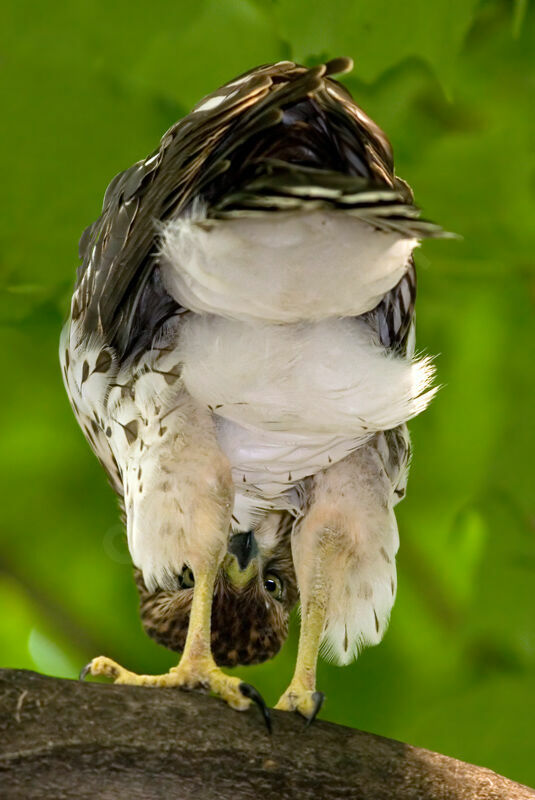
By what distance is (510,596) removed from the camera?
343cm

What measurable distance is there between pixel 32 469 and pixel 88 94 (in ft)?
4.01

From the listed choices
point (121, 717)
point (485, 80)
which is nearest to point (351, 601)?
point (121, 717)

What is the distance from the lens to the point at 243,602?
2.24 meters

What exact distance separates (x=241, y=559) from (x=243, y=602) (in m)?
0.10

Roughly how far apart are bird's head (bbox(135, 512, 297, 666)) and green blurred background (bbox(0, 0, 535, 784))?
44.1 inches

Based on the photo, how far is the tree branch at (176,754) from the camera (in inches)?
53.1

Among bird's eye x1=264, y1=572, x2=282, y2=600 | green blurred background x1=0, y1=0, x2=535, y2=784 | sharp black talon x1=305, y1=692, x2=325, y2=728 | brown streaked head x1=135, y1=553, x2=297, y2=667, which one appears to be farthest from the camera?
green blurred background x1=0, y1=0, x2=535, y2=784

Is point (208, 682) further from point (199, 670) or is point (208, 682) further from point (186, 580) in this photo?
point (186, 580)

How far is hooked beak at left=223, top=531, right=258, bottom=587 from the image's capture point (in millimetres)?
2270

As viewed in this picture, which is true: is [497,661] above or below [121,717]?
below

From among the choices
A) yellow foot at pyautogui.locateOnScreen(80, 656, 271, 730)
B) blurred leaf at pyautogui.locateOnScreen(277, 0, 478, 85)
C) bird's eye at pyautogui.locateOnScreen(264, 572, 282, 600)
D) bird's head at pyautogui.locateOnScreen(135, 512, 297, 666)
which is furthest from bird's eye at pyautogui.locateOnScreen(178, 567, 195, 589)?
blurred leaf at pyautogui.locateOnScreen(277, 0, 478, 85)

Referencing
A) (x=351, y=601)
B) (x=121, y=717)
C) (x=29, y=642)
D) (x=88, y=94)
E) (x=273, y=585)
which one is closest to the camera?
(x=121, y=717)

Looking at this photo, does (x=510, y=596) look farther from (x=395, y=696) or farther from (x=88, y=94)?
(x=88, y=94)

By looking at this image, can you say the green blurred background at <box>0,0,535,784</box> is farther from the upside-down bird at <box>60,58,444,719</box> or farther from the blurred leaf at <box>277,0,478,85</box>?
the upside-down bird at <box>60,58,444,719</box>
